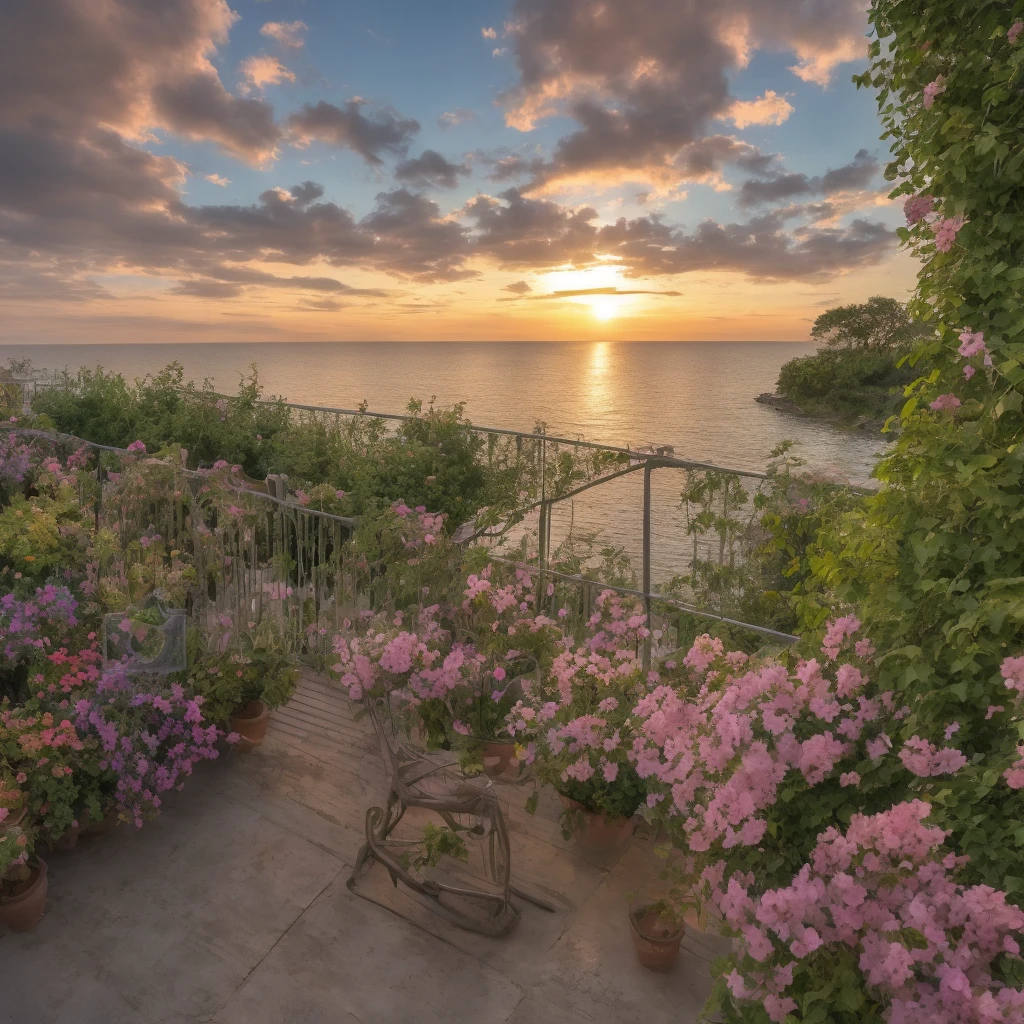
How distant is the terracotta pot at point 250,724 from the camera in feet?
13.4

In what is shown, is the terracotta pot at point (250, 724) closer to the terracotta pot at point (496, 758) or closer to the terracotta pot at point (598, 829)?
the terracotta pot at point (496, 758)

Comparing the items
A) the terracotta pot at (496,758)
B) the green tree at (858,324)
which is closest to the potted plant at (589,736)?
the terracotta pot at (496,758)

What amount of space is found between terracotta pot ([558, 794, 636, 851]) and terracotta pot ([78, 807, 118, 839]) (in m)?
2.19

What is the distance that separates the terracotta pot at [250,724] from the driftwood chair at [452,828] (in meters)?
1.18

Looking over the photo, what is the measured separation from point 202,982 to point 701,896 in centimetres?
194

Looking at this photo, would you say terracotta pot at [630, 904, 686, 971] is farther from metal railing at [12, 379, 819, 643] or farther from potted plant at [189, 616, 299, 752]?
potted plant at [189, 616, 299, 752]

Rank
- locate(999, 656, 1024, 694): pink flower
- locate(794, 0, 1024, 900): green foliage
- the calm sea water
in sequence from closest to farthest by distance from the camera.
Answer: locate(999, 656, 1024, 694): pink flower → locate(794, 0, 1024, 900): green foliage → the calm sea water

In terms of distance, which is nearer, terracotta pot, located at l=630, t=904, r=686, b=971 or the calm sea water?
terracotta pot, located at l=630, t=904, r=686, b=971

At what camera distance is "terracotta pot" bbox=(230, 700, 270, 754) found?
4074mm

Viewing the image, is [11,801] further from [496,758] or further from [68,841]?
[496,758]

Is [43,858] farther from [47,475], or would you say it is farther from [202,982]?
[47,475]

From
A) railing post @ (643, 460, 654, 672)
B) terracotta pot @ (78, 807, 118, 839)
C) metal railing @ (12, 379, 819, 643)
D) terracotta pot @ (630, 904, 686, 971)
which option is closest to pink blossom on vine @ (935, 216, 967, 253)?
metal railing @ (12, 379, 819, 643)

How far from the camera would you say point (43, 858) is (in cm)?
327

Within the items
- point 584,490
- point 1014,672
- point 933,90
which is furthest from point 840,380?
point 1014,672
